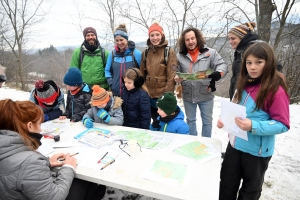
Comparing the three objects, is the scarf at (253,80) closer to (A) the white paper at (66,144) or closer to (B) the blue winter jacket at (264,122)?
(B) the blue winter jacket at (264,122)

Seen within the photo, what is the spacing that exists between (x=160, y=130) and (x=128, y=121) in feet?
1.87

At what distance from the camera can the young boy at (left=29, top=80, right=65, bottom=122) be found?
8.42ft

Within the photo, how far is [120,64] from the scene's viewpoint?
2896mm

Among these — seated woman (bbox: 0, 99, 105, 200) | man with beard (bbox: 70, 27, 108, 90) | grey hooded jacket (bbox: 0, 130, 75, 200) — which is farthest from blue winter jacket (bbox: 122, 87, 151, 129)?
grey hooded jacket (bbox: 0, 130, 75, 200)

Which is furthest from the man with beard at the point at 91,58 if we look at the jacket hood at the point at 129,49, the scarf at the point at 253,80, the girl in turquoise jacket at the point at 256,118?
the scarf at the point at 253,80

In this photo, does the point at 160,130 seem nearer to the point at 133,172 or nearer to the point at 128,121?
the point at 128,121

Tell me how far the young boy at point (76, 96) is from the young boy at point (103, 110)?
0.27 metres

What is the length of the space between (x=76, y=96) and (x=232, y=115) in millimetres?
2089

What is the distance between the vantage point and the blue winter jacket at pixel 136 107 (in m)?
2.43

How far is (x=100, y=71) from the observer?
3.16 metres

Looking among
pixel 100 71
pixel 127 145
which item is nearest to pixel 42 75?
pixel 100 71

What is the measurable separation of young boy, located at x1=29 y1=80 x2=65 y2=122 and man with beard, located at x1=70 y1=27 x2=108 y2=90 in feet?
2.00

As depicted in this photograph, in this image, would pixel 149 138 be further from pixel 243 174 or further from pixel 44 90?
pixel 44 90

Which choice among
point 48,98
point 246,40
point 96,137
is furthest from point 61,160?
point 246,40
